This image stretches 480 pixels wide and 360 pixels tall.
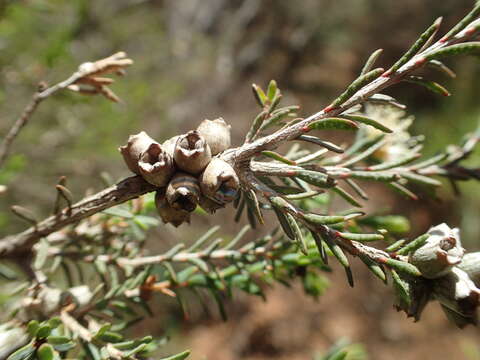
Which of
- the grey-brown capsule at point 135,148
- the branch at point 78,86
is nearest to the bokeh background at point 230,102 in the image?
the branch at point 78,86

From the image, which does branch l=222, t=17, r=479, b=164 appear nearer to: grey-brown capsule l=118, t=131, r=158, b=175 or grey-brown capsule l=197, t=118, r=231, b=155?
grey-brown capsule l=197, t=118, r=231, b=155

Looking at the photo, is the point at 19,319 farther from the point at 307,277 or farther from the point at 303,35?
the point at 303,35

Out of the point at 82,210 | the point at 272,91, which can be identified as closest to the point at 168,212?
the point at 82,210

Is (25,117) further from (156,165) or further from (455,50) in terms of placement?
(455,50)

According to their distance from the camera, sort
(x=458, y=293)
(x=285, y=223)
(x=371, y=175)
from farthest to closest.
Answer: (x=371, y=175) < (x=285, y=223) < (x=458, y=293)

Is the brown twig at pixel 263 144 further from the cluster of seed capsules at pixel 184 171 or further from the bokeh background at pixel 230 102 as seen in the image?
the bokeh background at pixel 230 102

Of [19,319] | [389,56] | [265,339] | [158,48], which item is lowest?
[265,339]

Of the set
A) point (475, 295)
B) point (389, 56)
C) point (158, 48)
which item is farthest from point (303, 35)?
point (475, 295)
